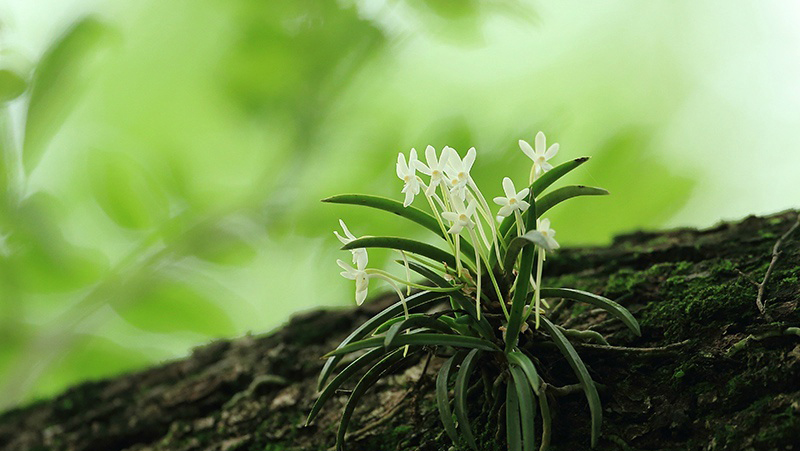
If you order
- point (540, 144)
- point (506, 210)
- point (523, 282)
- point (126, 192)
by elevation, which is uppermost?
point (126, 192)

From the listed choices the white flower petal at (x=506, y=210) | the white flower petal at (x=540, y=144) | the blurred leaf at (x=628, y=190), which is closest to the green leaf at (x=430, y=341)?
the white flower petal at (x=506, y=210)

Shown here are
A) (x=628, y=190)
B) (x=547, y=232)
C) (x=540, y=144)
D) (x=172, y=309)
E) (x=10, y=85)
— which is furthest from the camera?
(x=172, y=309)

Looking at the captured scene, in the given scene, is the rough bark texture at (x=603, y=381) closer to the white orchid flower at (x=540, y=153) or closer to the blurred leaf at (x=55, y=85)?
the white orchid flower at (x=540, y=153)

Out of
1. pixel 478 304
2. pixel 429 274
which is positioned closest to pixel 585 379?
pixel 478 304

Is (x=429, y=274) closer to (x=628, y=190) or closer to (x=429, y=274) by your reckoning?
(x=429, y=274)

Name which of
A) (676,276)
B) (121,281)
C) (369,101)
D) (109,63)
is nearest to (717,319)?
(676,276)

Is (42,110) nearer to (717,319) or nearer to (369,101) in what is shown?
(369,101)

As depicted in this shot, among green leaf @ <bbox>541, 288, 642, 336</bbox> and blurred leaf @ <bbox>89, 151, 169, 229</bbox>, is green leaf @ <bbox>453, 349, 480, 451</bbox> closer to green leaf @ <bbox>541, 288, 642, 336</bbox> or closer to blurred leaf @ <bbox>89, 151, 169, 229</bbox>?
green leaf @ <bbox>541, 288, 642, 336</bbox>
